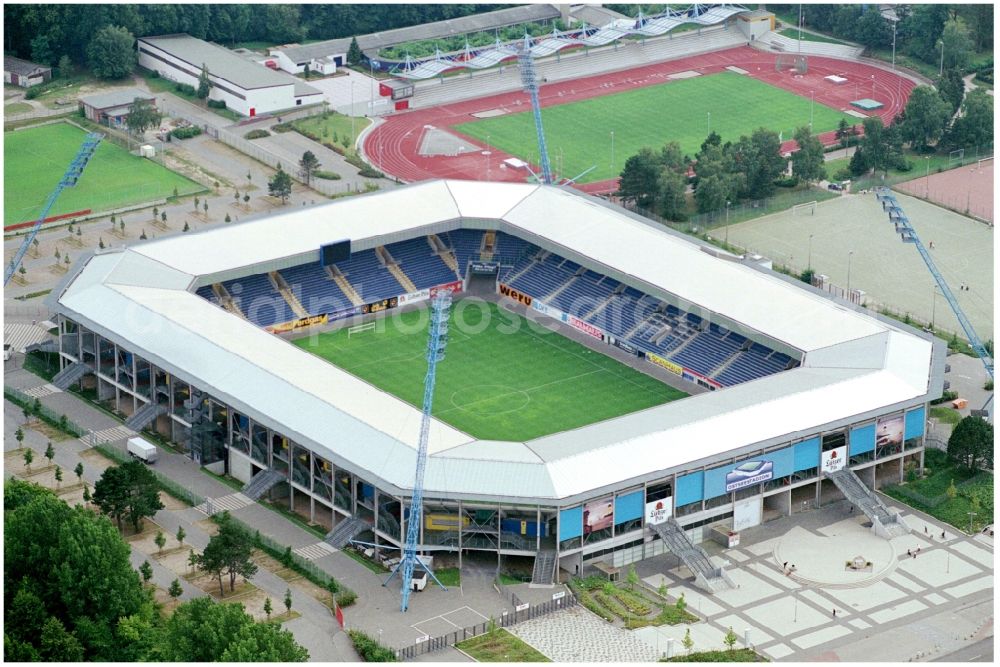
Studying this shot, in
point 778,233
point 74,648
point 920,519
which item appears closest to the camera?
point 74,648

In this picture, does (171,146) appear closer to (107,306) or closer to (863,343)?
(107,306)

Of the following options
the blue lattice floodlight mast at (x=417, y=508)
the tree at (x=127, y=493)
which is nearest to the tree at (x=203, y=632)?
the blue lattice floodlight mast at (x=417, y=508)

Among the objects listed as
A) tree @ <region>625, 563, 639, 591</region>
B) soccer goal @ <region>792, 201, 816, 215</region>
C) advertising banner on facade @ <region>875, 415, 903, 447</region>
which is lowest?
tree @ <region>625, 563, 639, 591</region>

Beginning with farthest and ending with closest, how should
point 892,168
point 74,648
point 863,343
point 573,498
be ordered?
point 892,168
point 863,343
point 573,498
point 74,648

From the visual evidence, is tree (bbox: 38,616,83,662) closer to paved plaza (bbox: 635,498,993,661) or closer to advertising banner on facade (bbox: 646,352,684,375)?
paved plaza (bbox: 635,498,993,661)

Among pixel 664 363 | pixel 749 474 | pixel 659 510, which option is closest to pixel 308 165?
pixel 664 363

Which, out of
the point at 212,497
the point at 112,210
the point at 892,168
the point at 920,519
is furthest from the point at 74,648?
the point at 892,168

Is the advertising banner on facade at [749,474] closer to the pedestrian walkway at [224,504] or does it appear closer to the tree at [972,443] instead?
the tree at [972,443]

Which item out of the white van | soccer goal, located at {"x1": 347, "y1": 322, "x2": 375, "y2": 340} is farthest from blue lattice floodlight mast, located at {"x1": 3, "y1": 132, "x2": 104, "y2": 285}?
the white van
